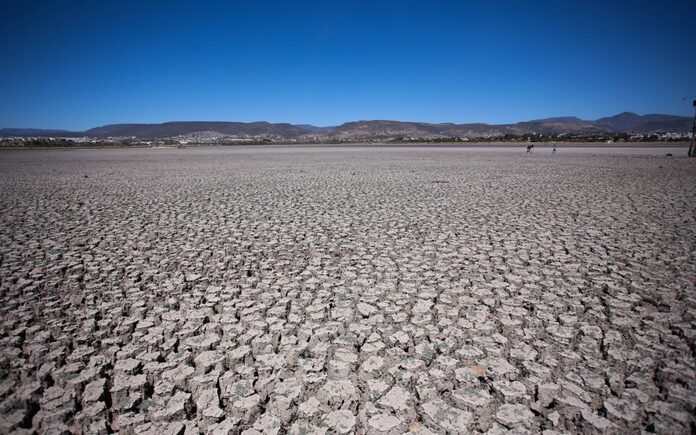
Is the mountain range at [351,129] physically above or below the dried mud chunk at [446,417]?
above

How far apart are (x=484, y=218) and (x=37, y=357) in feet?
20.8

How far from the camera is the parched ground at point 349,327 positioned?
185 centimetres

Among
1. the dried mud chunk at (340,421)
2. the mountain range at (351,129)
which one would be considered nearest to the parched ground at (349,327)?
the dried mud chunk at (340,421)

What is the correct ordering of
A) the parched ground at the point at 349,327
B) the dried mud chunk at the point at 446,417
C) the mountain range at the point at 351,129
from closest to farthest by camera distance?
the dried mud chunk at the point at 446,417 < the parched ground at the point at 349,327 < the mountain range at the point at 351,129

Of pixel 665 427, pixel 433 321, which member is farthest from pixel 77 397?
pixel 665 427

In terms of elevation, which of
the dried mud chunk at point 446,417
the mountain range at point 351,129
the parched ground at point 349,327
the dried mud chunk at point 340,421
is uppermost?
the mountain range at point 351,129

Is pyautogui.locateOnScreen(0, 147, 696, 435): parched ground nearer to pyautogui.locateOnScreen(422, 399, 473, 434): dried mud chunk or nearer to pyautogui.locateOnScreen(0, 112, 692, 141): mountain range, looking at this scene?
pyautogui.locateOnScreen(422, 399, 473, 434): dried mud chunk

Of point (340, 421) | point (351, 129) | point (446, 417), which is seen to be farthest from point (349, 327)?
point (351, 129)

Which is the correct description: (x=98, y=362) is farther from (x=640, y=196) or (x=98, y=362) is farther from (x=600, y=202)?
(x=640, y=196)

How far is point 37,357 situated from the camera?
231cm

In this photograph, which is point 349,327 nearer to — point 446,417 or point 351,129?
point 446,417

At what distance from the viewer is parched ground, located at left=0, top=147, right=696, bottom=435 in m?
1.85

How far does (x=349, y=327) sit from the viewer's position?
267 centimetres

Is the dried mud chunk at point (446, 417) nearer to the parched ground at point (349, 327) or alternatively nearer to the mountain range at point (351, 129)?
the parched ground at point (349, 327)
